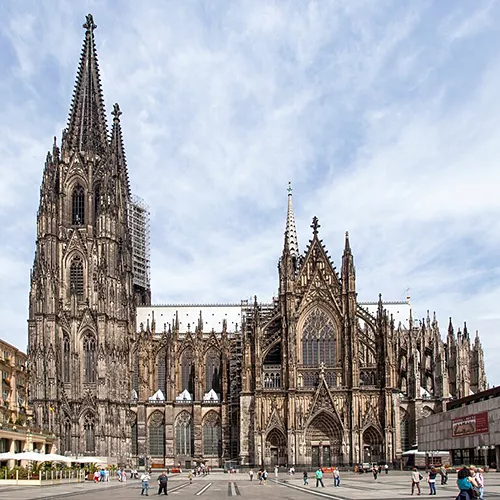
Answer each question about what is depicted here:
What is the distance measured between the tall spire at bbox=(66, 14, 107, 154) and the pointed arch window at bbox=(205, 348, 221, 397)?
29.6 meters

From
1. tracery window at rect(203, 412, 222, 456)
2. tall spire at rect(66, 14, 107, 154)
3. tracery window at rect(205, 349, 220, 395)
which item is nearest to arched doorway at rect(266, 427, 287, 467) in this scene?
tracery window at rect(203, 412, 222, 456)

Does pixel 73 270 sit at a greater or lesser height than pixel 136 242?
lesser

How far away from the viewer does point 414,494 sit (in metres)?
41.6

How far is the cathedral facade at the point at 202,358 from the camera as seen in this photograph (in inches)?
3575

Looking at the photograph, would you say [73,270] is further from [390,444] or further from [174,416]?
[390,444]

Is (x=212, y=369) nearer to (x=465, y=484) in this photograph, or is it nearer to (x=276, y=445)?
(x=276, y=445)

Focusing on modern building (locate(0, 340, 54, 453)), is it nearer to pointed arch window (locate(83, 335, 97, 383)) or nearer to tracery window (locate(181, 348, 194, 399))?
pointed arch window (locate(83, 335, 97, 383))

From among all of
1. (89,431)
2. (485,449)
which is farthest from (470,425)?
(89,431)

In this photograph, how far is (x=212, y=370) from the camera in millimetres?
107750

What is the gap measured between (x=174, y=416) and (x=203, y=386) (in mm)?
5210

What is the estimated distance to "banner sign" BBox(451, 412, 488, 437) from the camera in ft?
244

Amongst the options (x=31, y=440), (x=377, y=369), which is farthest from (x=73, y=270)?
(x=377, y=369)

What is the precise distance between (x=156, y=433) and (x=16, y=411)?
24.3 metres

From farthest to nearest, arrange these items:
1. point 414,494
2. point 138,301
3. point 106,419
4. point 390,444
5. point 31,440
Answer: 1. point 138,301
2. point 106,419
3. point 390,444
4. point 31,440
5. point 414,494
